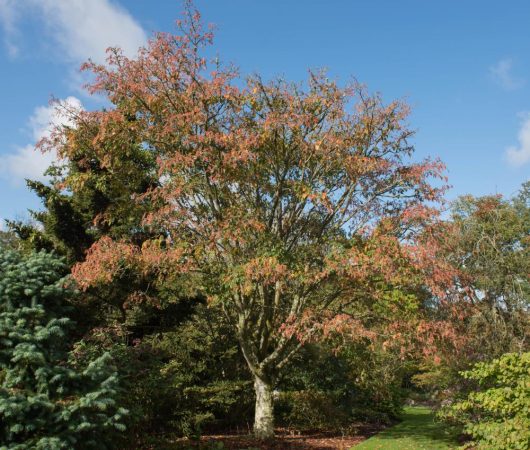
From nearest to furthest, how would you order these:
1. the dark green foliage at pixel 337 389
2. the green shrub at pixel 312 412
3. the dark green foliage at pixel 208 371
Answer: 1. the dark green foliage at pixel 208 371
2. the green shrub at pixel 312 412
3. the dark green foliage at pixel 337 389

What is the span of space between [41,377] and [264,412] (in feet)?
23.6

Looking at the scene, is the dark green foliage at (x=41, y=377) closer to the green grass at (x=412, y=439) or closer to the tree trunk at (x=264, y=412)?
the tree trunk at (x=264, y=412)

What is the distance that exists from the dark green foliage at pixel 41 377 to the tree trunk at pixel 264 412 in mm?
5492

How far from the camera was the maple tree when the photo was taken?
10.1m

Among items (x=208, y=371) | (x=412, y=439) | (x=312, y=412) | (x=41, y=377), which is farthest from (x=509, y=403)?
(x=208, y=371)

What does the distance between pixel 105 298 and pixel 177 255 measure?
4.85 metres

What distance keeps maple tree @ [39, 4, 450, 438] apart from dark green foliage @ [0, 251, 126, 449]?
2770 mm

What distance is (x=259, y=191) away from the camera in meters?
12.6

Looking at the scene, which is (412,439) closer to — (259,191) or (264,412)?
(264,412)

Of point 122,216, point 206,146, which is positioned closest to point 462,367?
point 206,146

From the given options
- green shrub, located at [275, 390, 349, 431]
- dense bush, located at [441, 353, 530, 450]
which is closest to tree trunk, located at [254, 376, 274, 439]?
green shrub, located at [275, 390, 349, 431]

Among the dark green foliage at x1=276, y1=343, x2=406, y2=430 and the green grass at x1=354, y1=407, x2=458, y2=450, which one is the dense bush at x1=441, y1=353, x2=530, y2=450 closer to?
the green grass at x1=354, y1=407, x2=458, y2=450

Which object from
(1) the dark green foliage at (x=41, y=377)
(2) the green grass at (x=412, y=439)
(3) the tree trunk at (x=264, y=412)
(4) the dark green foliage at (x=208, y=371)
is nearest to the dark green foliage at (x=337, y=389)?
(2) the green grass at (x=412, y=439)

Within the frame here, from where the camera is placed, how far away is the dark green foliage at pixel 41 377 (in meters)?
5.91
